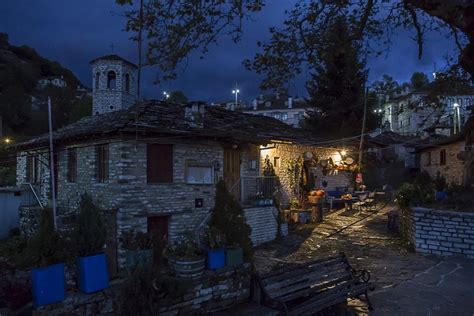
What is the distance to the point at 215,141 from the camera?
547 inches

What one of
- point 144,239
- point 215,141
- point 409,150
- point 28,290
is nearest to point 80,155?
point 215,141

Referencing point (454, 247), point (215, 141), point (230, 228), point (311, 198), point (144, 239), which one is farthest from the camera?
point (311, 198)

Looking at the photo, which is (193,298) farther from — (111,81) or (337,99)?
(337,99)

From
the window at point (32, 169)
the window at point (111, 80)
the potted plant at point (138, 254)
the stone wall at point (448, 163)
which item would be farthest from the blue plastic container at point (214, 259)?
the window at point (111, 80)

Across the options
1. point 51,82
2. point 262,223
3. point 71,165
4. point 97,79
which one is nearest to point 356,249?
point 262,223

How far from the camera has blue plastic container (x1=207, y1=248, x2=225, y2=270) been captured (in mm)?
5695

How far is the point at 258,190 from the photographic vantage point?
51.3 feet

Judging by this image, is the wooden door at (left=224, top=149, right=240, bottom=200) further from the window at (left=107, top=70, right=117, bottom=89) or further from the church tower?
the window at (left=107, top=70, right=117, bottom=89)

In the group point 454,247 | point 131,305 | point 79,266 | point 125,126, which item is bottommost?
point 454,247

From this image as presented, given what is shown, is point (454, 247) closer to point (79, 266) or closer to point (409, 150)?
point (79, 266)

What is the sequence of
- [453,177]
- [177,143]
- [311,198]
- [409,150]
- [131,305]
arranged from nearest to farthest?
1. [131,305]
2. [177,143]
3. [311,198]
4. [453,177]
5. [409,150]

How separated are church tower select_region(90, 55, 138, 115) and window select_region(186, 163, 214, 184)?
40.8 ft

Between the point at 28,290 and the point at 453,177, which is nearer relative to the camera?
the point at 28,290

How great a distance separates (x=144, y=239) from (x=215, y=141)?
26.0ft
